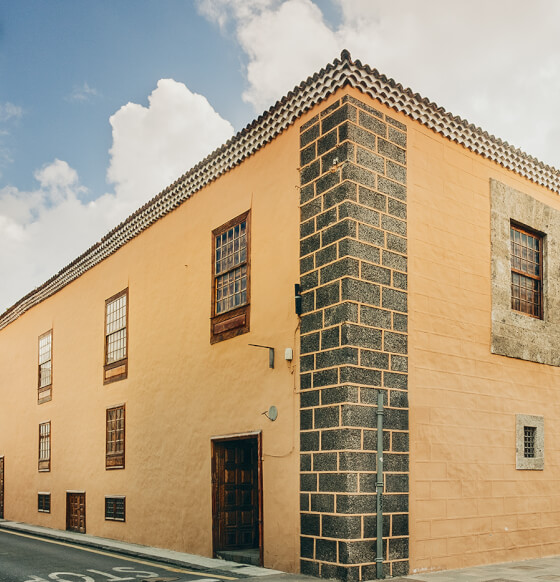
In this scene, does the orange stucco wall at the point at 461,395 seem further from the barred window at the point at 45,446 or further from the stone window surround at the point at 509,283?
the barred window at the point at 45,446

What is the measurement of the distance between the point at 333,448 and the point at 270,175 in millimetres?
4626

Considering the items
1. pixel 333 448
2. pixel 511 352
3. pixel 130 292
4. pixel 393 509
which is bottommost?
pixel 393 509

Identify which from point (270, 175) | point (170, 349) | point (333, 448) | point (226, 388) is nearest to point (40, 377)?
point (170, 349)

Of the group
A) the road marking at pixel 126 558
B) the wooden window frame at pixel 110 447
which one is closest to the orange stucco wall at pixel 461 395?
the road marking at pixel 126 558

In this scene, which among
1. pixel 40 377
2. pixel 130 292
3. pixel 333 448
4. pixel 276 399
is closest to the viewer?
pixel 333 448

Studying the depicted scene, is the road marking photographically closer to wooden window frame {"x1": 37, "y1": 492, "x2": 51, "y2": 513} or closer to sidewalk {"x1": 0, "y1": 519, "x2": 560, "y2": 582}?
sidewalk {"x1": 0, "y1": 519, "x2": 560, "y2": 582}

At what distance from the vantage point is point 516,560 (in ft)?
37.3

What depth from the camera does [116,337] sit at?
16938 millimetres

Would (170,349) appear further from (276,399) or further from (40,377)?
(40,377)

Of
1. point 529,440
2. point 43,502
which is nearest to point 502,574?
point 529,440

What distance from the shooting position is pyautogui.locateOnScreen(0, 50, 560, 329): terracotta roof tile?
10.3 m

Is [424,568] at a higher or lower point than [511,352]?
lower

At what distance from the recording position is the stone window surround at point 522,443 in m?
11.8

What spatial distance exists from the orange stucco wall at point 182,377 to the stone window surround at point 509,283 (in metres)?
3.66
